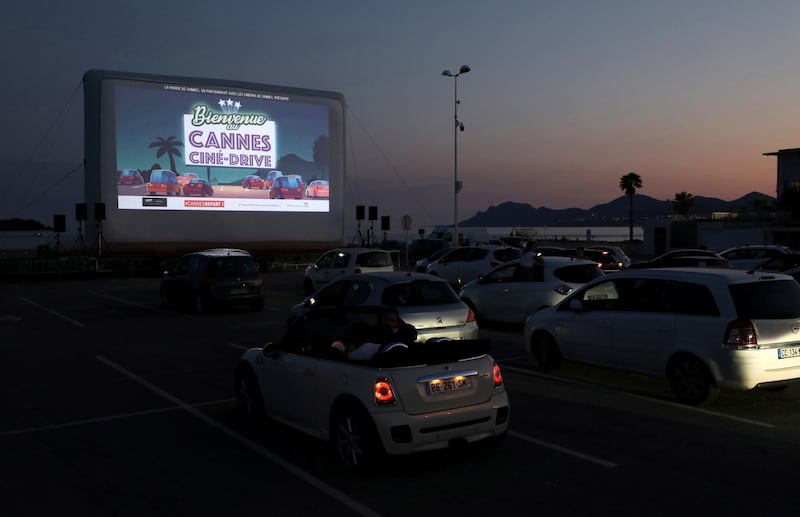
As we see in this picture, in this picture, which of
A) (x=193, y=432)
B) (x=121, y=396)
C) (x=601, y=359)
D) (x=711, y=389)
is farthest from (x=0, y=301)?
(x=711, y=389)

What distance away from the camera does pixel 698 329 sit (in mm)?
8836

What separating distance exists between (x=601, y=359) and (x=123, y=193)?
35.5 m

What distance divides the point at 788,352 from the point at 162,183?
124 ft

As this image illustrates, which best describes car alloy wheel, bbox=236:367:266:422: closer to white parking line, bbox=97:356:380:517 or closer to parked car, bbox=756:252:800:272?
white parking line, bbox=97:356:380:517

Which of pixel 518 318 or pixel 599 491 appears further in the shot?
pixel 518 318

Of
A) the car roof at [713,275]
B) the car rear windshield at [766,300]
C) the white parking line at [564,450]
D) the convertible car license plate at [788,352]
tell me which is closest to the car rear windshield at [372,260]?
the car roof at [713,275]

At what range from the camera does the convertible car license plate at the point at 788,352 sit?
8531 mm

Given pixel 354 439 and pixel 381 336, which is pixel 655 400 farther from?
pixel 354 439

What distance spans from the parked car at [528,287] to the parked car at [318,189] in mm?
31536

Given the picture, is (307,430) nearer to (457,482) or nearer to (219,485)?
(219,485)

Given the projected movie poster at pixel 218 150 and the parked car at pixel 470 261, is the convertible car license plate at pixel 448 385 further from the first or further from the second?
the projected movie poster at pixel 218 150

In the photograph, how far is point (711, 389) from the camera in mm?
8875

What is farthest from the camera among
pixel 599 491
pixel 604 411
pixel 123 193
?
pixel 123 193

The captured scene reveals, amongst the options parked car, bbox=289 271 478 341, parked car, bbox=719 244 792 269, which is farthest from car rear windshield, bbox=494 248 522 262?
parked car, bbox=289 271 478 341
